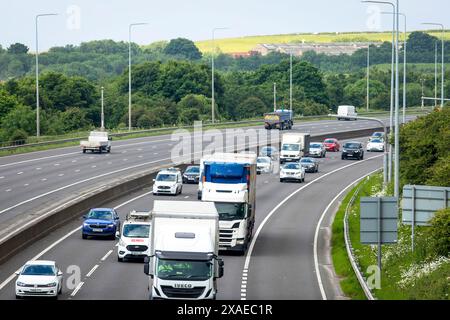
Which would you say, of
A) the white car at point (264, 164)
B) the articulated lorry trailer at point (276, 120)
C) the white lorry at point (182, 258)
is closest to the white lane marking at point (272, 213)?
the white car at point (264, 164)

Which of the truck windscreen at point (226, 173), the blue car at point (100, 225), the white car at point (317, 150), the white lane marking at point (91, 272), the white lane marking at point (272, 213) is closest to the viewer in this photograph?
the white lane marking at point (91, 272)

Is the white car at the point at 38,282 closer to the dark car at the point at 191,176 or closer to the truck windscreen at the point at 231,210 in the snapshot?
the truck windscreen at the point at 231,210

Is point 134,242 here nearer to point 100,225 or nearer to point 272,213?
point 100,225

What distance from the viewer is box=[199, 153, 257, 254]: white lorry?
163 feet

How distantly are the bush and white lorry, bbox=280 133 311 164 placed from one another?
2175 inches

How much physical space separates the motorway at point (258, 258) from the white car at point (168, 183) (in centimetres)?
68

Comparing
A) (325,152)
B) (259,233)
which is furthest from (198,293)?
(325,152)

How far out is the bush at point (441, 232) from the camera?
139ft

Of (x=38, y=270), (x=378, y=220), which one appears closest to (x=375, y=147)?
→ (x=378, y=220)

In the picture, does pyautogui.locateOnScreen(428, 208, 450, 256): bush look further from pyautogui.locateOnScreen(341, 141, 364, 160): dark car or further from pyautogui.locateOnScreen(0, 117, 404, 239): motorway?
pyautogui.locateOnScreen(341, 141, 364, 160): dark car

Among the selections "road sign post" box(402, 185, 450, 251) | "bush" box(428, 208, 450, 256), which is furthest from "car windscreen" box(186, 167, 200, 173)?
"road sign post" box(402, 185, 450, 251)

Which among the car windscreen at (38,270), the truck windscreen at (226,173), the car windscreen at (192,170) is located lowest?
the car windscreen at (38,270)

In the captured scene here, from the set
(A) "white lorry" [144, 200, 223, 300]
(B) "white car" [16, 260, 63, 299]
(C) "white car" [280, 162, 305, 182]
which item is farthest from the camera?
(C) "white car" [280, 162, 305, 182]

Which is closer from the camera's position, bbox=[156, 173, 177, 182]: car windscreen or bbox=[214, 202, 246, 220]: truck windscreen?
bbox=[214, 202, 246, 220]: truck windscreen
